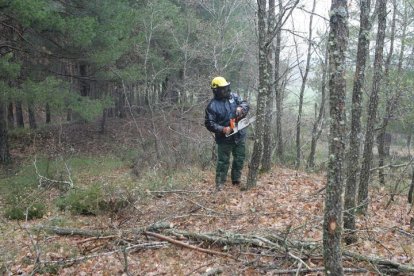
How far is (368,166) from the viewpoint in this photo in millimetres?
6648

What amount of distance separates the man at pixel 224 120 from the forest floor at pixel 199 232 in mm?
574

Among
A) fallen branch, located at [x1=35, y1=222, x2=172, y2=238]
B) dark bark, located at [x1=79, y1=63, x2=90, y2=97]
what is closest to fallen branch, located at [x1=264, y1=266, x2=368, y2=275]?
fallen branch, located at [x1=35, y1=222, x2=172, y2=238]

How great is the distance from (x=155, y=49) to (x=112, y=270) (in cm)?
1657

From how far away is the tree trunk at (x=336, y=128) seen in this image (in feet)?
10.8

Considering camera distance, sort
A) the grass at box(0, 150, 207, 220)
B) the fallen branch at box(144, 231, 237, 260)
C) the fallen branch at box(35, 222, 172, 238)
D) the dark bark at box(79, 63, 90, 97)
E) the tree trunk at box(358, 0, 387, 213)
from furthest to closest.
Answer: the dark bark at box(79, 63, 90, 97) → the grass at box(0, 150, 207, 220) → the tree trunk at box(358, 0, 387, 213) → the fallen branch at box(35, 222, 172, 238) → the fallen branch at box(144, 231, 237, 260)

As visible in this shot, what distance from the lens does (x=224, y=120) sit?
764cm

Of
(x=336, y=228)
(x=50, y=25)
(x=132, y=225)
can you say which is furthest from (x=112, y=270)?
(x=50, y=25)

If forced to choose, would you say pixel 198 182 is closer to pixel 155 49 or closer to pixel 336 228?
pixel 336 228

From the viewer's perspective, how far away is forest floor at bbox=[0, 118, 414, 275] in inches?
190

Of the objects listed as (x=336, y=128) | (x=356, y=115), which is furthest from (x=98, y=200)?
(x=336, y=128)

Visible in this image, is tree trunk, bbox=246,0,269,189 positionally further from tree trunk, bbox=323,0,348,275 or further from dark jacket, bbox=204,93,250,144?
tree trunk, bbox=323,0,348,275

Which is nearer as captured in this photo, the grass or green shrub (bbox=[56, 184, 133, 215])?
green shrub (bbox=[56, 184, 133, 215])

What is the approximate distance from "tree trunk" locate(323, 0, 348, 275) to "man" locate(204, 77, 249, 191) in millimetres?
4021

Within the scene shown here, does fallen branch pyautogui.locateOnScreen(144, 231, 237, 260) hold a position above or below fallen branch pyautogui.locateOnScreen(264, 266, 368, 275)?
below
